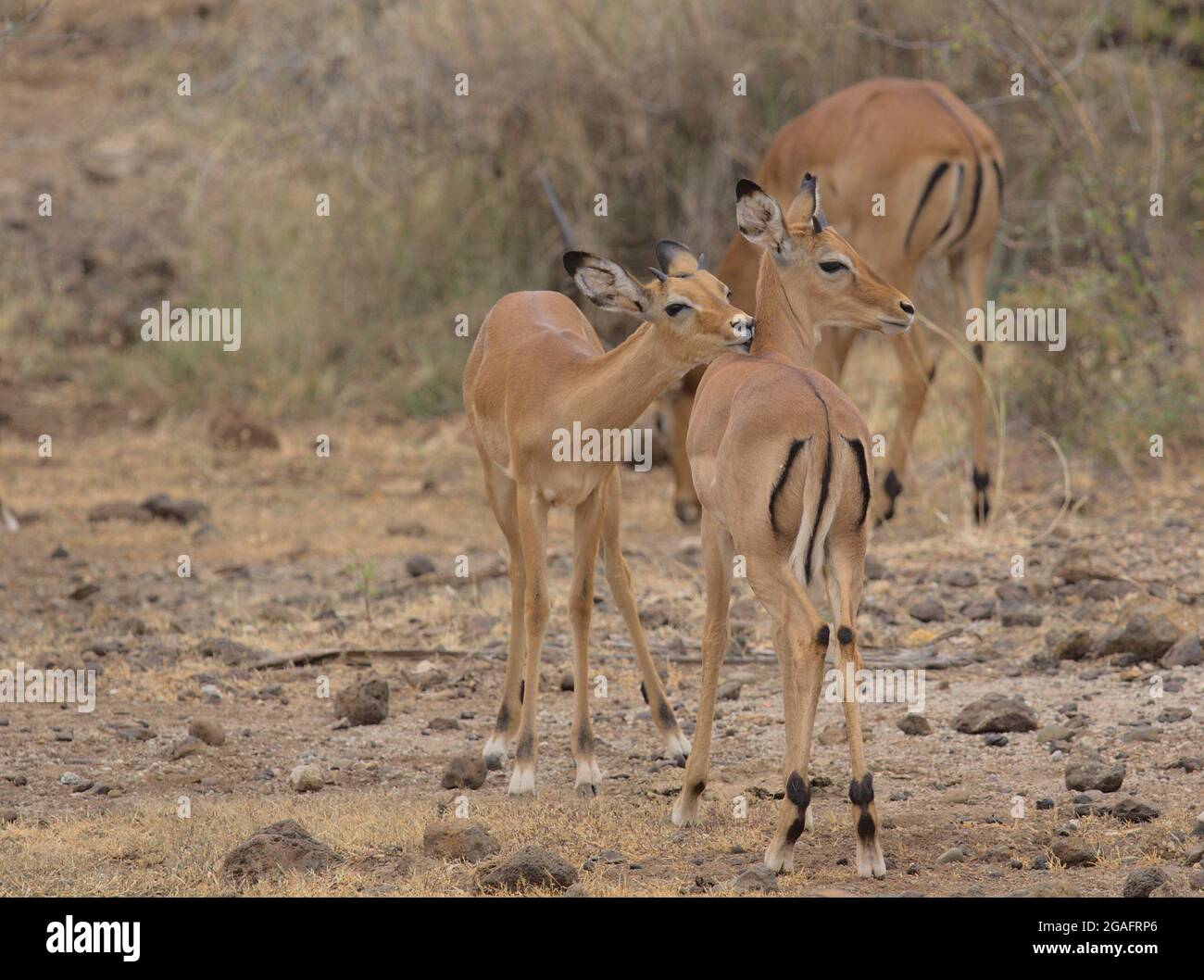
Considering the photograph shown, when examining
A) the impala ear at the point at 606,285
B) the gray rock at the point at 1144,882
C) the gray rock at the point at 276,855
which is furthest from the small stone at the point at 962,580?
the gray rock at the point at 276,855

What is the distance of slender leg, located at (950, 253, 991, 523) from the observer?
31.3 feet

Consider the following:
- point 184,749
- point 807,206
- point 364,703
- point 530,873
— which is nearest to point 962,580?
point 807,206

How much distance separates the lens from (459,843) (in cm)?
514

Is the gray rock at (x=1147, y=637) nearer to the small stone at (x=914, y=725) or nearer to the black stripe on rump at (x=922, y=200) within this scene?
the small stone at (x=914, y=725)

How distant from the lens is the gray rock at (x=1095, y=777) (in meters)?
5.54

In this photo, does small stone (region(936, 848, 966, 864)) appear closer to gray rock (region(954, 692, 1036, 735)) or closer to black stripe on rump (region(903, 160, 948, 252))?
gray rock (region(954, 692, 1036, 735))

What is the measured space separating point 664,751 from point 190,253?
9811 millimetres

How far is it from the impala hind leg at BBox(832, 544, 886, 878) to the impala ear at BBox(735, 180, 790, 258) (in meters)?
1.46

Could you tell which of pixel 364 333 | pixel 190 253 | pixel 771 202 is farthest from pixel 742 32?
pixel 771 202

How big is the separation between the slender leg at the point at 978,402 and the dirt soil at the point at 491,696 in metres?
0.24

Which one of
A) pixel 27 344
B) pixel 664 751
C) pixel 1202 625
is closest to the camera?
pixel 664 751

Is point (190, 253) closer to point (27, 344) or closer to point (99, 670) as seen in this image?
point (27, 344)

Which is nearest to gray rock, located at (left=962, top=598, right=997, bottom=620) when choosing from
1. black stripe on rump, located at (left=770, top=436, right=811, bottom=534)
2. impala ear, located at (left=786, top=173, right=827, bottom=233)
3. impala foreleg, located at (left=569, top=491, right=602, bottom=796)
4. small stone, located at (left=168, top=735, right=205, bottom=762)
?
impala ear, located at (left=786, top=173, right=827, bottom=233)

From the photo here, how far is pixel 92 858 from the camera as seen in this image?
523 cm
